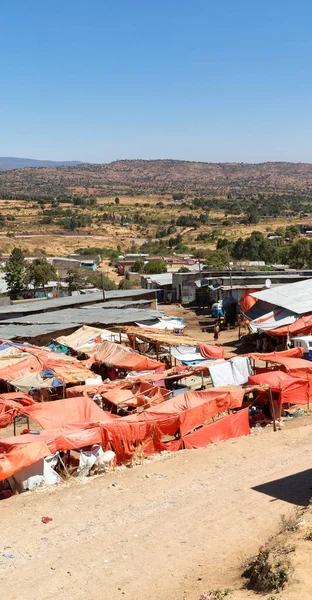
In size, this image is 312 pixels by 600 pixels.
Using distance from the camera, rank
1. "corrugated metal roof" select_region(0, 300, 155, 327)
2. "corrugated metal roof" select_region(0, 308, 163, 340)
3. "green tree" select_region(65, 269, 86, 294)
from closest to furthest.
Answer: "corrugated metal roof" select_region(0, 308, 163, 340), "corrugated metal roof" select_region(0, 300, 155, 327), "green tree" select_region(65, 269, 86, 294)

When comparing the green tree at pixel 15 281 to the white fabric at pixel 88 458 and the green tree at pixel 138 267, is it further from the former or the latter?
the white fabric at pixel 88 458

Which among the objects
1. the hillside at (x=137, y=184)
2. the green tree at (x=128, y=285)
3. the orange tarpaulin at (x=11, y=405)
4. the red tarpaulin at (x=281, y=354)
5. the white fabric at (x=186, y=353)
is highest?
the hillside at (x=137, y=184)

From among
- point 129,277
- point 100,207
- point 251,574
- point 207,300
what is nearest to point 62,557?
point 251,574

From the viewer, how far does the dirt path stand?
9164mm

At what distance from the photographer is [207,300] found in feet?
129

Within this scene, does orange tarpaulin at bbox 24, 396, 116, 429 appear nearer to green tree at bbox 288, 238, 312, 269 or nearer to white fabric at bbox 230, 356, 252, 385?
white fabric at bbox 230, 356, 252, 385

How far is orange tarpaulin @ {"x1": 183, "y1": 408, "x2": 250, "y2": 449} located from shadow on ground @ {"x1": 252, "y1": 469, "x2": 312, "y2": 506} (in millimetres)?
2611

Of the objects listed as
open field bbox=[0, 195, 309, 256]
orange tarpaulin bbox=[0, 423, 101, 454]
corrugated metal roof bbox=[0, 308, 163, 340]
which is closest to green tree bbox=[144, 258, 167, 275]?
open field bbox=[0, 195, 309, 256]

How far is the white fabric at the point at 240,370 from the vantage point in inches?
687

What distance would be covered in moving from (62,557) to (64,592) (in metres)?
1.03

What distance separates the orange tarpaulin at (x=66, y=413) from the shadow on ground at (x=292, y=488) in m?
4.29

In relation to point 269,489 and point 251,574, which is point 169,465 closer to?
point 269,489

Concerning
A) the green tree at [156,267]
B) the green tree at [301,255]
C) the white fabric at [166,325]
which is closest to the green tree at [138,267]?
the green tree at [156,267]

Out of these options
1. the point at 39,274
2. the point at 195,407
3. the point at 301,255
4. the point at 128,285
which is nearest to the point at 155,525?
the point at 195,407
